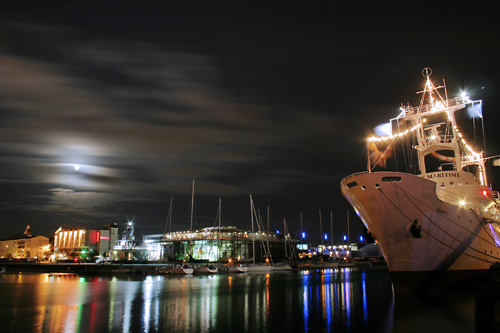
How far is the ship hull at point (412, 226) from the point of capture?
1066 inches

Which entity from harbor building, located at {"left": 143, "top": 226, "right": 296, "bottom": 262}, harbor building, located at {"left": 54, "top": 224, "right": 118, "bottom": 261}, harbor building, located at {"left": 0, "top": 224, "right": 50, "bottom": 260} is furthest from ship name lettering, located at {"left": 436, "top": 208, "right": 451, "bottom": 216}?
harbor building, located at {"left": 0, "top": 224, "right": 50, "bottom": 260}

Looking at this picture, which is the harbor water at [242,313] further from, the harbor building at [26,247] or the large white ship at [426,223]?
the harbor building at [26,247]

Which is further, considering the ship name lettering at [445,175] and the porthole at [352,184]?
the ship name lettering at [445,175]

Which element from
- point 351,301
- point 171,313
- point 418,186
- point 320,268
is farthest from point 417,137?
point 320,268

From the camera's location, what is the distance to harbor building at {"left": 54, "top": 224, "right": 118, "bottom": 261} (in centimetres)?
11169

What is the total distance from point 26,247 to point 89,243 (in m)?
51.4

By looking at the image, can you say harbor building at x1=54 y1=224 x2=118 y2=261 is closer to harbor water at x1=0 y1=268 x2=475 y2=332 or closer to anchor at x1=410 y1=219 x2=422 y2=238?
harbor water at x1=0 y1=268 x2=475 y2=332

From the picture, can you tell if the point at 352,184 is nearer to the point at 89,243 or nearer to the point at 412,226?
the point at 412,226

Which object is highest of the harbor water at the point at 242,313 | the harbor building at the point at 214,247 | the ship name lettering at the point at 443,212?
the ship name lettering at the point at 443,212

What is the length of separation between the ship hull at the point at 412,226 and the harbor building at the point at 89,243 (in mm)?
98250

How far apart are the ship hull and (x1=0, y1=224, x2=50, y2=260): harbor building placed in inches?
5391

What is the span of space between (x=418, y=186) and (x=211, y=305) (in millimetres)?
17534

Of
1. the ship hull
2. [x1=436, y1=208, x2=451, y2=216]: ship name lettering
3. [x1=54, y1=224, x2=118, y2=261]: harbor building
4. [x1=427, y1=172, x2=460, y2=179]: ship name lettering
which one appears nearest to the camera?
the ship hull

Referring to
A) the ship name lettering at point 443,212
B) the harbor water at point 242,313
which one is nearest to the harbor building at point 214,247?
the harbor water at point 242,313
